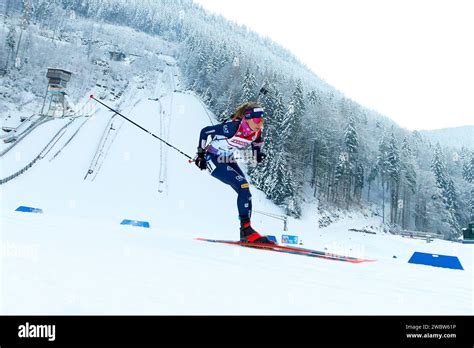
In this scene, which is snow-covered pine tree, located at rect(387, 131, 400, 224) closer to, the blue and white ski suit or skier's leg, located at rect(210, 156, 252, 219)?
the blue and white ski suit

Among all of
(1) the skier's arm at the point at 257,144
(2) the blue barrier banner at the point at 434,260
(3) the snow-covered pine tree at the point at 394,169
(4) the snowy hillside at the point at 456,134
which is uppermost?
(4) the snowy hillside at the point at 456,134

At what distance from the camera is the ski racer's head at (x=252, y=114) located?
6305mm

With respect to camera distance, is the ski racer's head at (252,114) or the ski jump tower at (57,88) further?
the ski jump tower at (57,88)

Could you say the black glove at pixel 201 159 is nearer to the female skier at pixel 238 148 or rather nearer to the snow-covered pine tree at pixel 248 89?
the female skier at pixel 238 148

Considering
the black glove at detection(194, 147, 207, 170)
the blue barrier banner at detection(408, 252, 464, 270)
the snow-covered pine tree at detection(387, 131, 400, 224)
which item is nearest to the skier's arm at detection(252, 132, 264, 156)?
the black glove at detection(194, 147, 207, 170)

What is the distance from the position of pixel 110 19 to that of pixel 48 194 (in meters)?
125

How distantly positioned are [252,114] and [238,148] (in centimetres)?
69

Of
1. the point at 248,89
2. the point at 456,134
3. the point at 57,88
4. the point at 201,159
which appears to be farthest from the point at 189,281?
the point at 456,134

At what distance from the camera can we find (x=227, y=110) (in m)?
45.8

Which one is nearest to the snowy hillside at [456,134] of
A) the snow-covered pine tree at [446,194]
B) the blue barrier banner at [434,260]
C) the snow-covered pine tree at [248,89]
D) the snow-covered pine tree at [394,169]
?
the snow-covered pine tree at [446,194]

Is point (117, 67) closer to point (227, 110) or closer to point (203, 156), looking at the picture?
point (227, 110)

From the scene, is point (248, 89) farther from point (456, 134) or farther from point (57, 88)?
point (456, 134)

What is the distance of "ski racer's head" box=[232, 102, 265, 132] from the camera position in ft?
20.7
